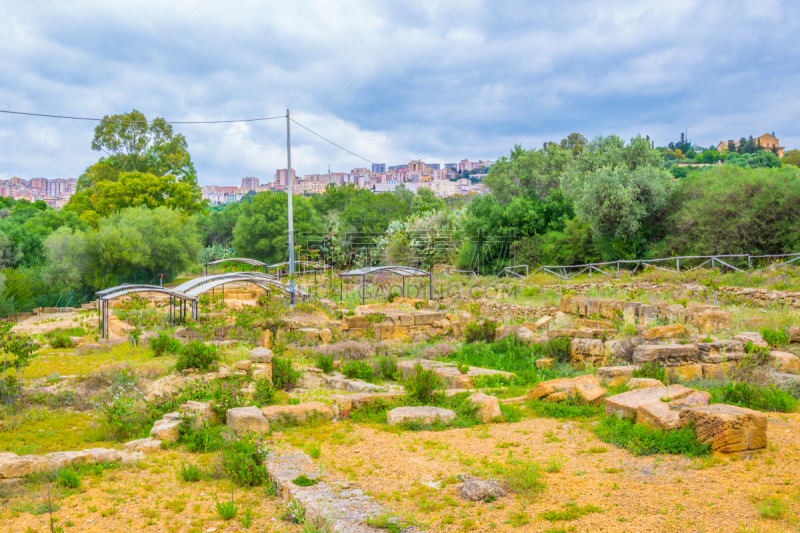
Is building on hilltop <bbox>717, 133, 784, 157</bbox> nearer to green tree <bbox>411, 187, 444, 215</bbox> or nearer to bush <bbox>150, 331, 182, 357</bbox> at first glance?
green tree <bbox>411, 187, 444, 215</bbox>

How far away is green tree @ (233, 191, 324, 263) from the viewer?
45469 millimetres

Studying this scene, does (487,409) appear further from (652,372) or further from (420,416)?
(652,372)

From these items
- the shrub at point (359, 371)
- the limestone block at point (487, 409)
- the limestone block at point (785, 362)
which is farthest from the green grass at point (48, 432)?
the limestone block at point (785, 362)

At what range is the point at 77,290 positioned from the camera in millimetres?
35094

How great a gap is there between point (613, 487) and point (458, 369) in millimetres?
6265

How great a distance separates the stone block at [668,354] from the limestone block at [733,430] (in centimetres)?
379

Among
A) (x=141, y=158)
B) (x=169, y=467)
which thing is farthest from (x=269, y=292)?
(x=141, y=158)

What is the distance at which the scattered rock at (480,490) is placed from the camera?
5043 mm

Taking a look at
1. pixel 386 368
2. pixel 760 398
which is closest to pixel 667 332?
pixel 760 398

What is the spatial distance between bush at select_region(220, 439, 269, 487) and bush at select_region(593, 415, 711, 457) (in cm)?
413

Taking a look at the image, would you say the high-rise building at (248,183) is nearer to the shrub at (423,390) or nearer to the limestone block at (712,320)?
the limestone block at (712,320)

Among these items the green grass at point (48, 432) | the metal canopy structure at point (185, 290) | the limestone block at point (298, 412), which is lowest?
the green grass at point (48, 432)

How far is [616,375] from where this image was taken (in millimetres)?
9359

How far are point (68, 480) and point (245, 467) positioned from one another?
1.84 m
